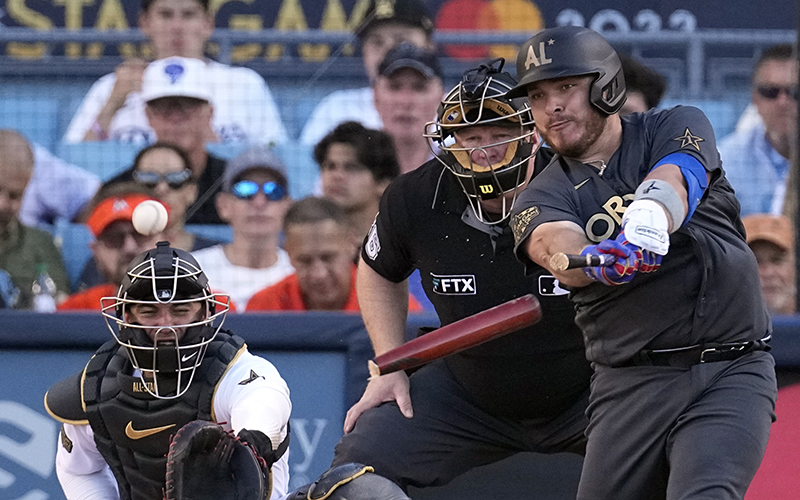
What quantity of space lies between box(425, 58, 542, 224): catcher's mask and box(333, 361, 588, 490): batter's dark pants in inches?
34.5

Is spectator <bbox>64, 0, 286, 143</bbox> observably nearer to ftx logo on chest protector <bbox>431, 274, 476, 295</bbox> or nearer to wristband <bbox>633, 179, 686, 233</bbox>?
ftx logo on chest protector <bbox>431, 274, 476, 295</bbox>

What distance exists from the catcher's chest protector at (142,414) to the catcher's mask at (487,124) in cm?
110

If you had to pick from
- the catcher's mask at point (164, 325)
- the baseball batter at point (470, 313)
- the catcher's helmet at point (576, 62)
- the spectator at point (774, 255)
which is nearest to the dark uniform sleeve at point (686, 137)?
the catcher's helmet at point (576, 62)

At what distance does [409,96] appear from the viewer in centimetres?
693

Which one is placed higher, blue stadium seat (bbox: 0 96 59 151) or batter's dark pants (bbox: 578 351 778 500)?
blue stadium seat (bbox: 0 96 59 151)

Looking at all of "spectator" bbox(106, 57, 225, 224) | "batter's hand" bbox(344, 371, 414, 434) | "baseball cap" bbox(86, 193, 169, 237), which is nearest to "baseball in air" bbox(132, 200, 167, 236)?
"baseball cap" bbox(86, 193, 169, 237)

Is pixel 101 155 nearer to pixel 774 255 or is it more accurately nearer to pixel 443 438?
pixel 443 438

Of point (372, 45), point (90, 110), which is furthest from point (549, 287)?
point (90, 110)

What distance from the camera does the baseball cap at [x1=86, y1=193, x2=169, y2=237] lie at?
647 centimetres

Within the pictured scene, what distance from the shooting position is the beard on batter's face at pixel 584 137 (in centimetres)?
330

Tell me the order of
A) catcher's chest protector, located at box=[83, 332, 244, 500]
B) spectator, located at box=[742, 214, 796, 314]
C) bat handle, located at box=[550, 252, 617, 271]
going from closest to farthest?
1. bat handle, located at box=[550, 252, 617, 271]
2. catcher's chest protector, located at box=[83, 332, 244, 500]
3. spectator, located at box=[742, 214, 796, 314]

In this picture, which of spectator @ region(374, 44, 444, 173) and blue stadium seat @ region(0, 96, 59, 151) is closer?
spectator @ region(374, 44, 444, 173)

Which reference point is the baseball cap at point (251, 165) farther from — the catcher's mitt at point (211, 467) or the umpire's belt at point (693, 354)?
the umpire's belt at point (693, 354)

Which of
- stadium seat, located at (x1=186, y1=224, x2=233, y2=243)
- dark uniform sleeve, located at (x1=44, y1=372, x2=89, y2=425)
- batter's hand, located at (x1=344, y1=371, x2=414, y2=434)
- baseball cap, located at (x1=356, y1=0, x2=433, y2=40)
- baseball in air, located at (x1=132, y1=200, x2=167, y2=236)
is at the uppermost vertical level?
baseball cap, located at (x1=356, y1=0, x2=433, y2=40)
